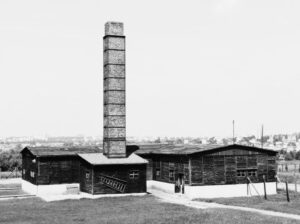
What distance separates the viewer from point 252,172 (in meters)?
43.4

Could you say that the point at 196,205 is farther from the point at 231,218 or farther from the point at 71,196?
the point at 71,196

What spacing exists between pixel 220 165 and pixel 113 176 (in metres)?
9.43

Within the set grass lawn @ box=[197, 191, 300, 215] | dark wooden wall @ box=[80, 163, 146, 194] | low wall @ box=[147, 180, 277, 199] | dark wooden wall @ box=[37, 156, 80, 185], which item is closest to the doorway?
low wall @ box=[147, 180, 277, 199]

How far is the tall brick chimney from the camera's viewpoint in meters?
43.2

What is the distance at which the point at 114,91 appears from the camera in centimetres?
4325

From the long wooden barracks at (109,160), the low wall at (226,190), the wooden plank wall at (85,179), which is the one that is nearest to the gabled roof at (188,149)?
the low wall at (226,190)

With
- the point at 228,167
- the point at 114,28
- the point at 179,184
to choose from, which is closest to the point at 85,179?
the point at 179,184

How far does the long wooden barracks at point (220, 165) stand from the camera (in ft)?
137

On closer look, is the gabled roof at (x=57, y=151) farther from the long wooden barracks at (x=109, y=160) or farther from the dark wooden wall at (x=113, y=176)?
the dark wooden wall at (x=113, y=176)

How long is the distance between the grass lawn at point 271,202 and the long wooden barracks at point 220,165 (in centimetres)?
271

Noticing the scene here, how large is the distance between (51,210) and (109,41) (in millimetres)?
16646

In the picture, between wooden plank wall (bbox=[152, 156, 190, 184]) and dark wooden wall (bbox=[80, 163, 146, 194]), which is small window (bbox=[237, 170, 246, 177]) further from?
dark wooden wall (bbox=[80, 163, 146, 194])

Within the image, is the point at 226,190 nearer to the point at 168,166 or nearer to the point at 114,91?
the point at 168,166

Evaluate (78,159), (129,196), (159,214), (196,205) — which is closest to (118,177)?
(129,196)
